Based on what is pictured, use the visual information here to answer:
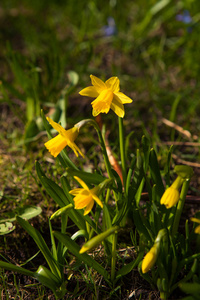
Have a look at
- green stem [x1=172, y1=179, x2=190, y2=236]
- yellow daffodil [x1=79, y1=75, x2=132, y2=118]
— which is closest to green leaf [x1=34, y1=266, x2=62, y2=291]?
green stem [x1=172, y1=179, x2=190, y2=236]

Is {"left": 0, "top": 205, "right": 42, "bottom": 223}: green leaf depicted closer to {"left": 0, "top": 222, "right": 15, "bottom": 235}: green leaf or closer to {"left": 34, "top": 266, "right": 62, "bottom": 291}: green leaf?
{"left": 0, "top": 222, "right": 15, "bottom": 235}: green leaf

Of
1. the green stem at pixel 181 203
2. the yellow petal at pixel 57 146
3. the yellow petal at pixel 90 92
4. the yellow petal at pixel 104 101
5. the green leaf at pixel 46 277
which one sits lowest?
the green leaf at pixel 46 277

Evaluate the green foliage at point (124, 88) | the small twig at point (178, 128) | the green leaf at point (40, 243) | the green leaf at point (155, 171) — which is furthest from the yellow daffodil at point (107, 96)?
the small twig at point (178, 128)

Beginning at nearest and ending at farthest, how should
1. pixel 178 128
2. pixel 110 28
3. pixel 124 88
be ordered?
pixel 178 128 → pixel 124 88 → pixel 110 28

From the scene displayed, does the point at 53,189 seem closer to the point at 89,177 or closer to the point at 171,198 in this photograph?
the point at 89,177

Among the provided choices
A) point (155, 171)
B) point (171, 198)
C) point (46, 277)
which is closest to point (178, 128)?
point (155, 171)

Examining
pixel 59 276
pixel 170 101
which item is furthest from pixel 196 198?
pixel 170 101

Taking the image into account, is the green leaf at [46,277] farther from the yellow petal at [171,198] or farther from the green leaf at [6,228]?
the yellow petal at [171,198]

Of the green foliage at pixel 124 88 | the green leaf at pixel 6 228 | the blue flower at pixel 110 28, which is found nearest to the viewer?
the green foliage at pixel 124 88
